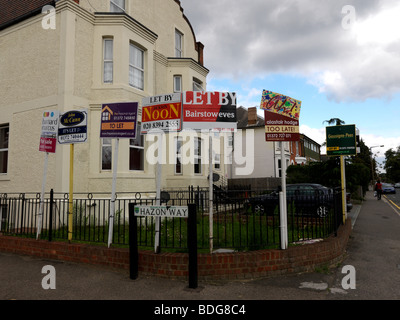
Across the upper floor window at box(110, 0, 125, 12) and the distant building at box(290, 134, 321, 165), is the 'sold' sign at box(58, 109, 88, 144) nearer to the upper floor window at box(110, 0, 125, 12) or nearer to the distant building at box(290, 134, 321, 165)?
the upper floor window at box(110, 0, 125, 12)

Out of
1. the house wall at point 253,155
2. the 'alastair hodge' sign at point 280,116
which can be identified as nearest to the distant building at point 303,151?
the house wall at point 253,155

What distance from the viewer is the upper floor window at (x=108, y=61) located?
1056cm

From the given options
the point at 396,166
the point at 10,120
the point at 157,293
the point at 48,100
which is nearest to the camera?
the point at 157,293

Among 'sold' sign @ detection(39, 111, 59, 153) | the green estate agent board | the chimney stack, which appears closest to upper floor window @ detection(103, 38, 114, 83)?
'sold' sign @ detection(39, 111, 59, 153)

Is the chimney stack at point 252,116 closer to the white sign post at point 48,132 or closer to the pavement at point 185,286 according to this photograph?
the pavement at point 185,286

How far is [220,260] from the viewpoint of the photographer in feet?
16.0

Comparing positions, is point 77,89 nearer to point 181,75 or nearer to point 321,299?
point 181,75

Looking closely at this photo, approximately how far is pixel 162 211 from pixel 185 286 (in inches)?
50.0

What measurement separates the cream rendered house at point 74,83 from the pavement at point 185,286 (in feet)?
14.0

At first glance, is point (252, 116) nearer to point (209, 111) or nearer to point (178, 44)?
point (178, 44)
